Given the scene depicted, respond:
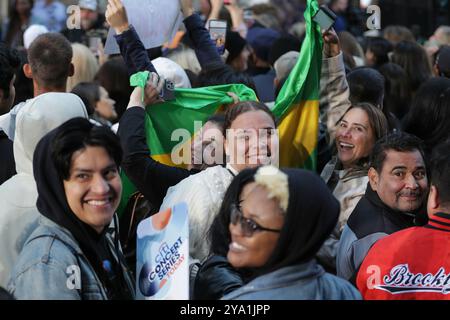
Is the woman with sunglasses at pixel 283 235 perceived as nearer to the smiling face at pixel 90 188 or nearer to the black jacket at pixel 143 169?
the smiling face at pixel 90 188

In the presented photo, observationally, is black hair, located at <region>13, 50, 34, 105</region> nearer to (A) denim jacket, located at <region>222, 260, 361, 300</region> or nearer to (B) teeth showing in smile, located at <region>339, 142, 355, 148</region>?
Answer: (B) teeth showing in smile, located at <region>339, 142, 355, 148</region>

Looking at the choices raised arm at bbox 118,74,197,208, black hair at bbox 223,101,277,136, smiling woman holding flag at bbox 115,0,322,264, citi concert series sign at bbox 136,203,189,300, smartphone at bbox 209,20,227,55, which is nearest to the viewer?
citi concert series sign at bbox 136,203,189,300

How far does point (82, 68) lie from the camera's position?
8.11 meters

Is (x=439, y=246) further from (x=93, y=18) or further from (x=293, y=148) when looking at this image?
(x=93, y=18)

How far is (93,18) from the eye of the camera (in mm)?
11258

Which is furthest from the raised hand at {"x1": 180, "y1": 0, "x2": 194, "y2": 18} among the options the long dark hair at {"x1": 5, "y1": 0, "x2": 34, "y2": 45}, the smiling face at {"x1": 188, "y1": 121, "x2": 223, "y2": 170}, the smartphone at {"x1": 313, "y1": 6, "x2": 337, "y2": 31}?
the long dark hair at {"x1": 5, "y1": 0, "x2": 34, "y2": 45}

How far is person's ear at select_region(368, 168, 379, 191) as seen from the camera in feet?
16.6

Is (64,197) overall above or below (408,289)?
above

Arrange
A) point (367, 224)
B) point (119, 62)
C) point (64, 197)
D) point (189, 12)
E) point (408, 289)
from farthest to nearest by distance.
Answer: point (119, 62) < point (189, 12) < point (367, 224) < point (408, 289) < point (64, 197)

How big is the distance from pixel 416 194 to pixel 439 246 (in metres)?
0.86

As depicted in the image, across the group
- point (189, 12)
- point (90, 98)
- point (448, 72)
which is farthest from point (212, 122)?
point (448, 72)

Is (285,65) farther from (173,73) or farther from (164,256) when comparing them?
(164,256)

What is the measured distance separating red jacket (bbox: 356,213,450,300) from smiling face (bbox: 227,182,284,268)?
2.85 ft

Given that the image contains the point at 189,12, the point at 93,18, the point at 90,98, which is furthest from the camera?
the point at 93,18
